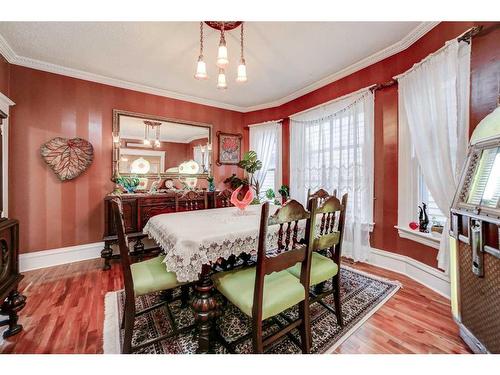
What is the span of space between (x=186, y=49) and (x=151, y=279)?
2540mm

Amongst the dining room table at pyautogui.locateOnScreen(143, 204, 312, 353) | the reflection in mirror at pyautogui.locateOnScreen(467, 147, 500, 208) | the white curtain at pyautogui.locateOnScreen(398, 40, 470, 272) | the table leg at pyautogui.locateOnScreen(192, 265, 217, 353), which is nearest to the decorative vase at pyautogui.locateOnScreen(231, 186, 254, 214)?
the dining room table at pyautogui.locateOnScreen(143, 204, 312, 353)

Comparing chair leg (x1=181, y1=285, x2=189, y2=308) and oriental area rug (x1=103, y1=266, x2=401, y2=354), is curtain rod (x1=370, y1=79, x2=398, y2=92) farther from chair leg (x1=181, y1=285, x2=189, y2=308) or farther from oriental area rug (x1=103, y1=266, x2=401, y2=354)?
chair leg (x1=181, y1=285, x2=189, y2=308)

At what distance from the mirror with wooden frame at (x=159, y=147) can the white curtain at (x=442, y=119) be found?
3.31 meters

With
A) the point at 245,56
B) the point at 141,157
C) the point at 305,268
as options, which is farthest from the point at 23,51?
the point at 305,268

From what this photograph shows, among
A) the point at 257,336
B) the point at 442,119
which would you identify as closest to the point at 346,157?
the point at 442,119

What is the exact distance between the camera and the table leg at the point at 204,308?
131 cm

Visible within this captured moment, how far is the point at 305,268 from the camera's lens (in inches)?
52.8

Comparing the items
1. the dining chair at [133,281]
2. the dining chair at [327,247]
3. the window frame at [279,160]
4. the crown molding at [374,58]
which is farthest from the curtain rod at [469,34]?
the dining chair at [133,281]

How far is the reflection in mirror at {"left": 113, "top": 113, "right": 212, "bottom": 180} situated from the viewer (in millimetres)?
3363

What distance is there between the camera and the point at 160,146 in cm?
365

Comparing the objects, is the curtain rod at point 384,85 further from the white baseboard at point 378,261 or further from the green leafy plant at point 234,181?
the green leafy plant at point 234,181

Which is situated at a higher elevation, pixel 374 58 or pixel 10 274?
pixel 374 58

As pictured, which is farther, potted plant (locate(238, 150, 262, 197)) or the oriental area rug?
potted plant (locate(238, 150, 262, 197))

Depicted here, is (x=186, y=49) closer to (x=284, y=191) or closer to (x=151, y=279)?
(x=151, y=279)
